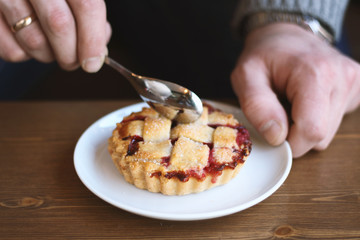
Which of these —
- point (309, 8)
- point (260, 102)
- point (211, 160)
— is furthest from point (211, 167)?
point (309, 8)

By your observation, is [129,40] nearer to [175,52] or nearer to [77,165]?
[175,52]


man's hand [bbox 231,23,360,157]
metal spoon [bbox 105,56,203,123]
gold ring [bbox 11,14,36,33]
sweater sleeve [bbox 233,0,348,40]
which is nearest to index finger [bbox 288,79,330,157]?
man's hand [bbox 231,23,360,157]

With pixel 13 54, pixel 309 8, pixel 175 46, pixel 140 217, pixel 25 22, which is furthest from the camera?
pixel 175 46

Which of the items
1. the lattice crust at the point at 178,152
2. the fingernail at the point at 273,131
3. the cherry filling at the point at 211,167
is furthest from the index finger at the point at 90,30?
the fingernail at the point at 273,131

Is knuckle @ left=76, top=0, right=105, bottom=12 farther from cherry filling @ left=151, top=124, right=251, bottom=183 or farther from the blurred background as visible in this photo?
the blurred background

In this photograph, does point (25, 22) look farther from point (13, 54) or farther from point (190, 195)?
point (190, 195)

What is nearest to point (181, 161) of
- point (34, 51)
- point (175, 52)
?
point (34, 51)

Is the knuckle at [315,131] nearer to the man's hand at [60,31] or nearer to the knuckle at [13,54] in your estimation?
the man's hand at [60,31]
